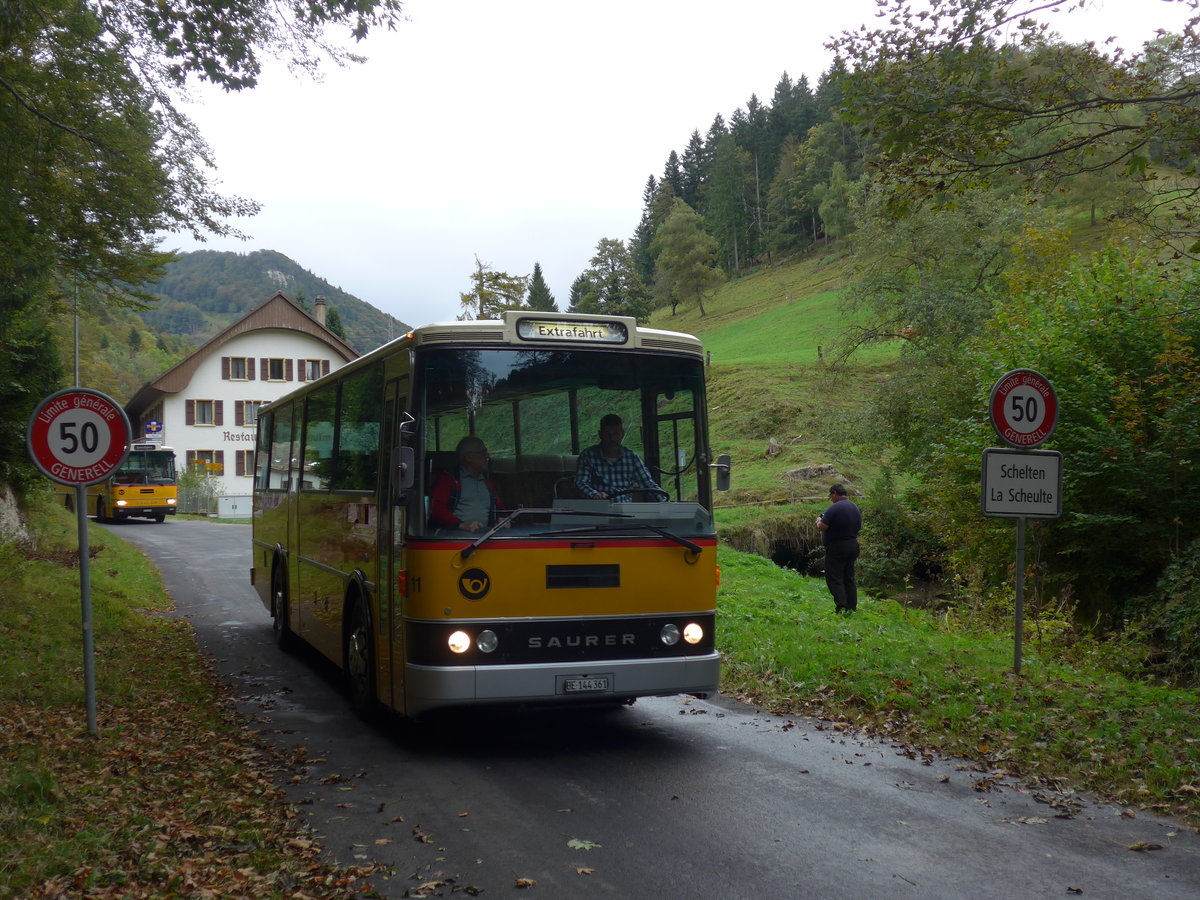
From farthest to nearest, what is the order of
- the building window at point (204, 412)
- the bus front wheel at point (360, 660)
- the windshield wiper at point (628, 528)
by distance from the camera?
the building window at point (204, 412)
the bus front wheel at point (360, 660)
the windshield wiper at point (628, 528)

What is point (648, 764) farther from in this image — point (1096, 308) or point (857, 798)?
point (1096, 308)

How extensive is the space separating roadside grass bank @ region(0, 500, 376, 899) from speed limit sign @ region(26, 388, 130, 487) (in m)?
1.95

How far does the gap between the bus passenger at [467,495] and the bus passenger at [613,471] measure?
71cm

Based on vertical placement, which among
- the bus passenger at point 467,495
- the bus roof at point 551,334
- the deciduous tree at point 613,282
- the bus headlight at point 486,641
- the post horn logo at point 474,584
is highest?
the deciduous tree at point 613,282

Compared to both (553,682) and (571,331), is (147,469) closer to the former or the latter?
(571,331)

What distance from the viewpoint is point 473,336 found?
309 inches

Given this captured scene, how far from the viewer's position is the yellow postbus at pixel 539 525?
7574 mm

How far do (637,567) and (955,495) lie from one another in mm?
12495

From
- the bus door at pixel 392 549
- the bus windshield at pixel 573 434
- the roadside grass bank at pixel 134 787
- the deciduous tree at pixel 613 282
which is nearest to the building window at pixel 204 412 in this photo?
the deciduous tree at pixel 613 282

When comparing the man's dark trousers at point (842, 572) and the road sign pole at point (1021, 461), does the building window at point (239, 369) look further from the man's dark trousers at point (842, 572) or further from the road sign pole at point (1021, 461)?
the road sign pole at point (1021, 461)

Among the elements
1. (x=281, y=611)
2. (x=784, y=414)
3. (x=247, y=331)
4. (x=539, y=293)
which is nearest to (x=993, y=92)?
(x=281, y=611)

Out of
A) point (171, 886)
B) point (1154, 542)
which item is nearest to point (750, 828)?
point (171, 886)

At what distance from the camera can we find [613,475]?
26.7 feet

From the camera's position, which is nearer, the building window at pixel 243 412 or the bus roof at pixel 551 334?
the bus roof at pixel 551 334
